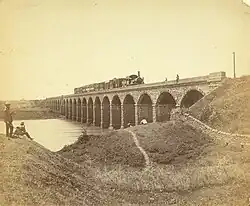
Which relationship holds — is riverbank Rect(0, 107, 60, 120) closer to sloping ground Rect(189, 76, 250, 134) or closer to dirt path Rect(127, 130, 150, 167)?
dirt path Rect(127, 130, 150, 167)

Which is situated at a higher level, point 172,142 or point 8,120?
point 8,120

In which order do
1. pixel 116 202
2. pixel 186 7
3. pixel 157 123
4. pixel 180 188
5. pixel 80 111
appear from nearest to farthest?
pixel 116 202 < pixel 180 188 < pixel 186 7 < pixel 157 123 < pixel 80 111

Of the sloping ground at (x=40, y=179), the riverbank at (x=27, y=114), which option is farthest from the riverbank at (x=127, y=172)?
the riverbank at (x=27, y=114)

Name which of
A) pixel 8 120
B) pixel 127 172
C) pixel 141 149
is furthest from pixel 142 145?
pixel 8 120

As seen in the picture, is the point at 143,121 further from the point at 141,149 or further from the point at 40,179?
the point at 40,179

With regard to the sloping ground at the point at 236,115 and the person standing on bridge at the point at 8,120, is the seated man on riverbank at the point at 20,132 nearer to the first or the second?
the person standing on bridge at the point at 8,120

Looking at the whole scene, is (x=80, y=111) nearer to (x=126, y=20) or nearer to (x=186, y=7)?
(x=126, y=20)

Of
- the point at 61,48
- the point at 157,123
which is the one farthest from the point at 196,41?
the point at 61,48
